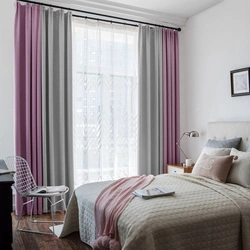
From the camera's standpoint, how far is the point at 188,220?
220cm

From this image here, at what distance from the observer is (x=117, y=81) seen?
4480 millimetres

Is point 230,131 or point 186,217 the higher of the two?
point 230,131

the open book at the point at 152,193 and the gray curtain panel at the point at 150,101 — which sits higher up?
the gray curtain panel at the point at 150,101

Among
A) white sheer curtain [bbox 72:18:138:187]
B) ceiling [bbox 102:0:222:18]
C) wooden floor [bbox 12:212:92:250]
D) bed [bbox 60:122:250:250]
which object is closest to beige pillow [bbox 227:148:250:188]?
bed [bbox 60:122:250:250]

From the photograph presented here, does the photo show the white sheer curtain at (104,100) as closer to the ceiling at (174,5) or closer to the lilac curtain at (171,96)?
the ceiling at (174,5)

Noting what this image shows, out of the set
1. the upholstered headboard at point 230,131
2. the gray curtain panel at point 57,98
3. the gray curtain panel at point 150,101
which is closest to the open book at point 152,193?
the upholstered headboard at point 230,131

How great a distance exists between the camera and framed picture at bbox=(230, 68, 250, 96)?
12.4 feet

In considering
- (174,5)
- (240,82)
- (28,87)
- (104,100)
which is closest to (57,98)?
(28,87)

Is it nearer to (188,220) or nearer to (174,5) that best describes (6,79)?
(174,5)

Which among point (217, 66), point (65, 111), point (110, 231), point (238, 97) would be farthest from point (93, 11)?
point (110, 231)

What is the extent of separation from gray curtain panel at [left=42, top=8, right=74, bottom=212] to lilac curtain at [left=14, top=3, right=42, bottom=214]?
0.26ft

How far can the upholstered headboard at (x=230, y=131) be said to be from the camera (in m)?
3.58

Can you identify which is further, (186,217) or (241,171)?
(241,171)

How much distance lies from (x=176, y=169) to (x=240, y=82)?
1547 mm
